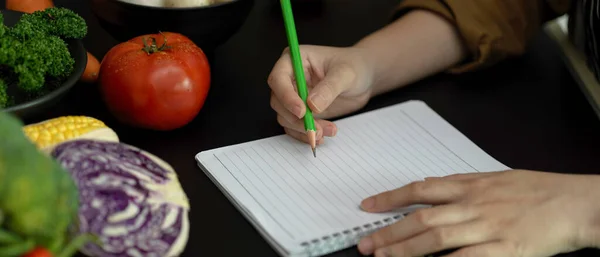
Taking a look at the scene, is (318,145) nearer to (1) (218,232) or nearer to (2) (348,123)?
(2) (348,123)

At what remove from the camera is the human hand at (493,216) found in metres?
0.87

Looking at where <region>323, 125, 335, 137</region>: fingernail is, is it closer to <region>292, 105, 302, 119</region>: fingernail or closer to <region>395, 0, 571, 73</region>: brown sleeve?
<region>292, 105, 302, 119</region>: fingernail

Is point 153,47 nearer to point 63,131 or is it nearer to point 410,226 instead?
point 63,131

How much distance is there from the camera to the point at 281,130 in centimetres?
111

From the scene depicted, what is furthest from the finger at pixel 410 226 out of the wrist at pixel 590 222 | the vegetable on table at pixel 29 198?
the vegetable on table at pixel 29 198

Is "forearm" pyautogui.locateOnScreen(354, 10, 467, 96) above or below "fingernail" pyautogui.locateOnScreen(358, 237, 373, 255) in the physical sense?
above

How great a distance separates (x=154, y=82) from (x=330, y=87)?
0.24 metres

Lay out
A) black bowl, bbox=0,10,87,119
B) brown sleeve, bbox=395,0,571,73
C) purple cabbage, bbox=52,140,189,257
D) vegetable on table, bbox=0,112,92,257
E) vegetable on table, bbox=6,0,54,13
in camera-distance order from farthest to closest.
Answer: brown sleeve, bbox=395,0,571,73 < vegetable on table, bbox=6,0,54,13 < black bowl, bbox=0,10,87,119 < purple cabbage, bbox=52,140,189,257 < vegetable on table, bbox=0,112,92,257

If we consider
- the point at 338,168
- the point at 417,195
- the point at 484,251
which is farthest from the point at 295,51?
the point at 484,251

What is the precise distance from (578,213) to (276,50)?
0.60 meters

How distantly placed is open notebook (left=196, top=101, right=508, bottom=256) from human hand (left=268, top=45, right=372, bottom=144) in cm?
3

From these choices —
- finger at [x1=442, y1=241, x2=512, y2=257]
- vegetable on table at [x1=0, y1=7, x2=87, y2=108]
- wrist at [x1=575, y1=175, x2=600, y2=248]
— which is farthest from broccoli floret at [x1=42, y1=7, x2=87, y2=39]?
wrist at [x1=575, y1=175, x2=600, y2=248]

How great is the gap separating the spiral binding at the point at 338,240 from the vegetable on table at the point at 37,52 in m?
0.37

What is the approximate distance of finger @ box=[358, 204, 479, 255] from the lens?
2.85 ft
